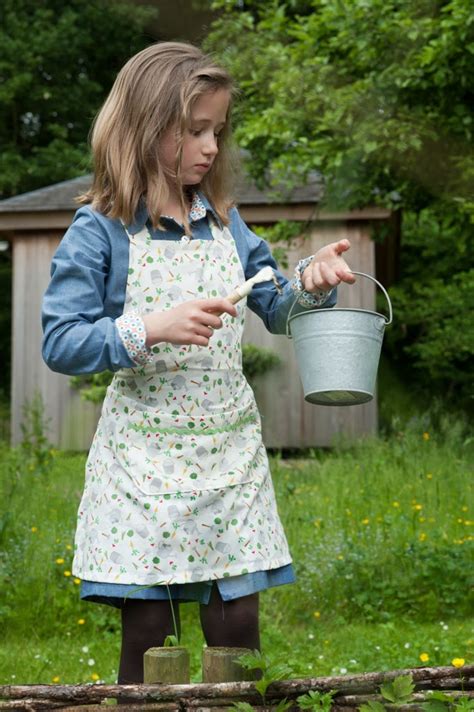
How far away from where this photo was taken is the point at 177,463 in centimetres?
222

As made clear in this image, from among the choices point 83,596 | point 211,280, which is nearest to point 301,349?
point 211,280

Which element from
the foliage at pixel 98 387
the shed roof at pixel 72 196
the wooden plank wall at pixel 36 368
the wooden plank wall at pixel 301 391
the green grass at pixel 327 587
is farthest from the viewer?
the wooden plank wall at pixel 36 368

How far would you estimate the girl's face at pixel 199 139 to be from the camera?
2354 mm

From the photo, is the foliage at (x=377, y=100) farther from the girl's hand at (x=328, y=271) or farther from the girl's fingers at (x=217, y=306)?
the girl's fingers at (x=217, y=306)

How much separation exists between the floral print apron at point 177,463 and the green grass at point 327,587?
1.20 metres

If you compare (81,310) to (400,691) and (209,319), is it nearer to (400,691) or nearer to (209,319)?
(209,319)

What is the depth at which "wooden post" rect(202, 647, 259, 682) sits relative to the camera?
2.04 m

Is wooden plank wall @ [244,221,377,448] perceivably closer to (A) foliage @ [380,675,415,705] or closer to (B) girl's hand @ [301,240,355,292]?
(B) girl's hand @ [301,240,355,292]

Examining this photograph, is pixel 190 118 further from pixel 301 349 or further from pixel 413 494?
pixel 413 494

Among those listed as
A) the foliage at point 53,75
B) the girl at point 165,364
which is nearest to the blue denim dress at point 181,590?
the girl at point 165,364

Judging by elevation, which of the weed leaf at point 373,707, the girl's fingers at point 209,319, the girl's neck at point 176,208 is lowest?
the weed leaf at point 373,707

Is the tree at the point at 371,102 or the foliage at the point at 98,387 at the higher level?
the tree at the point at 371,102

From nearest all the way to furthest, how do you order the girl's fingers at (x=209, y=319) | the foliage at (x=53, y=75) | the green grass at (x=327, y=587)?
the girl's fingers at (x=209, y=319) → the green grass at (x=327, y=587) → the foliage at (x=53, y=75)

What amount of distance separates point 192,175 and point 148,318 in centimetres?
43
